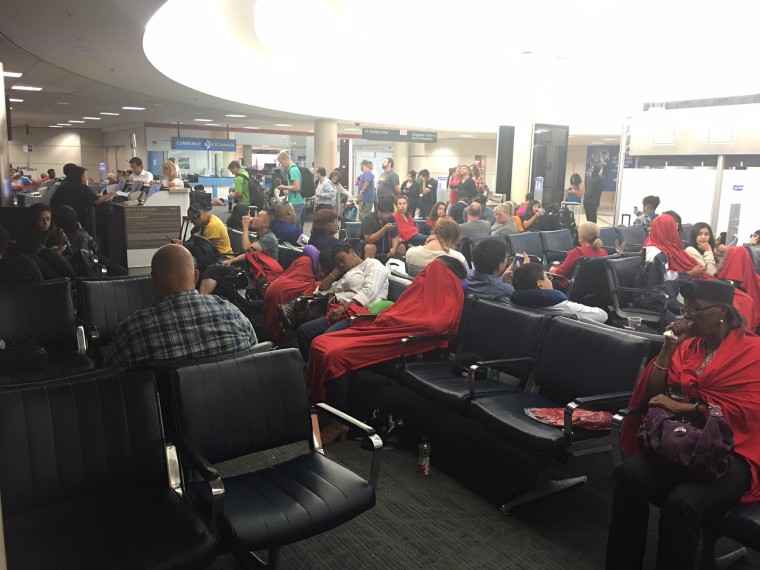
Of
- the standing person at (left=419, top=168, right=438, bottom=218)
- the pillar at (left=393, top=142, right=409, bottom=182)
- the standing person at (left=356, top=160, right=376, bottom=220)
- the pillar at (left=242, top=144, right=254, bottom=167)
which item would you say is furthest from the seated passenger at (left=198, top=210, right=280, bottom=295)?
the pillar at (left=242, top=144, right=254, bottom=167)

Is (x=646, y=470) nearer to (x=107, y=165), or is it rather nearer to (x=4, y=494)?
(x=4, y=494)

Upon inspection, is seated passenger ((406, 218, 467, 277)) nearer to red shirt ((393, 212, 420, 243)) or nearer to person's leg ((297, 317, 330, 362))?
person's leg ((297, 317, 330, 362))

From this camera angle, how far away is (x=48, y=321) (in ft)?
12.8

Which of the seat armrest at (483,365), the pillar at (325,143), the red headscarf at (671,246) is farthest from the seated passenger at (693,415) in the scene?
the pillar at (325,143)

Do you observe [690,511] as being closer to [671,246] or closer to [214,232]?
[671,246]

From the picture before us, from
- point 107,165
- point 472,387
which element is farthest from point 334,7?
point 107,165

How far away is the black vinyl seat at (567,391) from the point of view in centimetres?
291

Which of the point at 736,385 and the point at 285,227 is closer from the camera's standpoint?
the point at 736,385

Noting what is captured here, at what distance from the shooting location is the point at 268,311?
5582mm

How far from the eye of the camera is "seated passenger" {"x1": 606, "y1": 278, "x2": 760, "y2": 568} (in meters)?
2.34

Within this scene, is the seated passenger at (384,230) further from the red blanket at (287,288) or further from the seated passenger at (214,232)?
the red blanket at (287,288)

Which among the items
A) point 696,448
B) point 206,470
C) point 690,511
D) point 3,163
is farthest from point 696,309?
point 3,163

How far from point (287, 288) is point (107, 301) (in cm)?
157

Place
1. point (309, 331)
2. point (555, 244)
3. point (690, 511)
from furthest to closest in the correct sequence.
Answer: point (555, 244) < point (309, 331) < point (690, 511)
